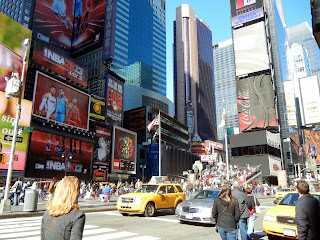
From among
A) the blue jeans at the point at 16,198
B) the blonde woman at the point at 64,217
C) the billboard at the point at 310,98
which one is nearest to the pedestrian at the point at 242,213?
the blonde woman at the point at 64,217

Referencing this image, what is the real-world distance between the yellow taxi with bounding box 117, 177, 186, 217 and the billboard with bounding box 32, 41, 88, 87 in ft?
139

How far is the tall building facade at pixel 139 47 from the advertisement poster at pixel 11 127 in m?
53.4

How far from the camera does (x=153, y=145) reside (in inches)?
3452

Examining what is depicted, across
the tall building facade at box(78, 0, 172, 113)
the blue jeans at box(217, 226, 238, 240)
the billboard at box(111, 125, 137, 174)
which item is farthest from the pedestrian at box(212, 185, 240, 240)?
the tall building facade at box(78, 0, 172, 113)

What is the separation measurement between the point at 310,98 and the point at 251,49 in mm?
51371

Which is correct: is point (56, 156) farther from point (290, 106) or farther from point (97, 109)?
point (290, 106)

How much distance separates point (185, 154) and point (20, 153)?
69075 mm

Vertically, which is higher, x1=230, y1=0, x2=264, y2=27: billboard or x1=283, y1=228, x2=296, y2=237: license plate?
x1=230, y1=0, x2=264, y2=27: billboard

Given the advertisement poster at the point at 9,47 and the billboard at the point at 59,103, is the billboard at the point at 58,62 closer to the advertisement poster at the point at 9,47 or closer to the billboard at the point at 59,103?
the billboard at the point at 59,103

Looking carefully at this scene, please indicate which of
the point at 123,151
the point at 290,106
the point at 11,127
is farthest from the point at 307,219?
the point at 290,106

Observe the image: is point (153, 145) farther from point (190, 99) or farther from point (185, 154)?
point (190, 99)

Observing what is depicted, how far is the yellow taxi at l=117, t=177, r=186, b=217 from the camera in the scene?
42.2 feet

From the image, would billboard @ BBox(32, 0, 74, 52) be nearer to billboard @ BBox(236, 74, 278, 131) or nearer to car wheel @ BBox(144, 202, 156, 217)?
billboard @ BBox(236, 74, 278, 131)

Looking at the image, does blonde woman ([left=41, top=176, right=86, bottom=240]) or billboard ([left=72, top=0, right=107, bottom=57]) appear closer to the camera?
blonde woman ([left=41, top=176, right=86, bottom=240])
